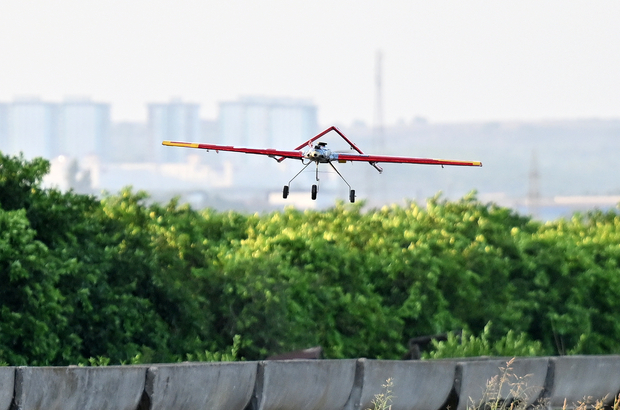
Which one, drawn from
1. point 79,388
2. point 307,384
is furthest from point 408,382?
point 79,388

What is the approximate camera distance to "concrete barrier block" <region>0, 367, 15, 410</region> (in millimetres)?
12562

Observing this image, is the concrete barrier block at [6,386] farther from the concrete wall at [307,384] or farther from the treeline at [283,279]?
the treeline at [283,279]

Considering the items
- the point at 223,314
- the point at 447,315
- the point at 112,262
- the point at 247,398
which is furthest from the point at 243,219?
the point at 247,398

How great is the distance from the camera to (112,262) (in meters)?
32.5

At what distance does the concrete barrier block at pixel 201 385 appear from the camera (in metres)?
13.8

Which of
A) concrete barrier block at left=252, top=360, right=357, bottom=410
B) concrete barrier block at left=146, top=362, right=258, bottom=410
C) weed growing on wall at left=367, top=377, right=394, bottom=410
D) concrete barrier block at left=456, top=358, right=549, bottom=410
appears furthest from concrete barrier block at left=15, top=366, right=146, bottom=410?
concrete barrier block at left=456, top=358, right=549, bottom=410

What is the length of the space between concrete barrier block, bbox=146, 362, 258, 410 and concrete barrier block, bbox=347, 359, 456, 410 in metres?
1.79

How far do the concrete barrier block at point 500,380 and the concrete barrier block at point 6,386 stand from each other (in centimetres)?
663

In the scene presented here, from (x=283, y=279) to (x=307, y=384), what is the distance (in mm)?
23100

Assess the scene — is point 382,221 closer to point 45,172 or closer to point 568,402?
point 45,172

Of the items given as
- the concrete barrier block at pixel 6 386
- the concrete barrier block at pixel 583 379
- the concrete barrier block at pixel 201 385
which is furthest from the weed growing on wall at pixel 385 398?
the concrete barrier block at pixel 6 386

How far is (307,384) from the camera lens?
15.2 meters

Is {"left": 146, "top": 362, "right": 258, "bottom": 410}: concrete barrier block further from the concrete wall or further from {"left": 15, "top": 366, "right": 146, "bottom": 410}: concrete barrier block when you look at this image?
{"left": 15, "top": 366, "right": 146, "bottom": 410}: concrete barrier block

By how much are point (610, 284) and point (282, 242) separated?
15762mm
